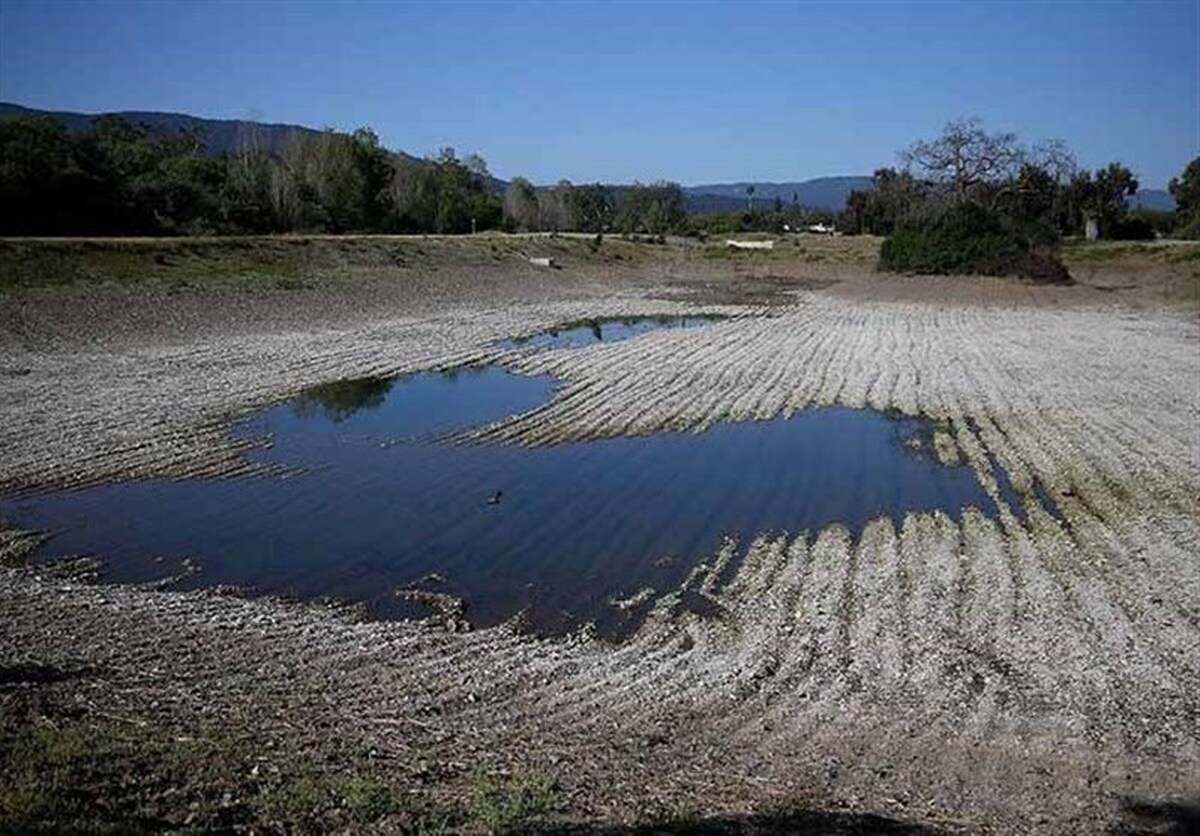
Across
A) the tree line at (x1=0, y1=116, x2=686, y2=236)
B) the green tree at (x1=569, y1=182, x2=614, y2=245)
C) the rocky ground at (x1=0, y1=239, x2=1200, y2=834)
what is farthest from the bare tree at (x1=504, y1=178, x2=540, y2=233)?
the rocky ground at (x1=0, y1=239, x2=1200, y2=834)

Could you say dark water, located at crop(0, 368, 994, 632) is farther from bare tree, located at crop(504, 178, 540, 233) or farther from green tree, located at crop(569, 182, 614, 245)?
green tree, located at crop(569, 182, 614, 245)

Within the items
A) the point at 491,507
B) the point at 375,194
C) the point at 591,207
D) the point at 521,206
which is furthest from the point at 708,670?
the point at 591,207

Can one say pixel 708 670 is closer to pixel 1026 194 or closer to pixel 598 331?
pixel 598 331

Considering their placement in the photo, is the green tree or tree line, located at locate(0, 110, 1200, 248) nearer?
tree line, located at locate(0, 110, 1200, 248)

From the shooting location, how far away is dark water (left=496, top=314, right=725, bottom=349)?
36.3 metres

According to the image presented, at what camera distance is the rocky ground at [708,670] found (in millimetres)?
6938

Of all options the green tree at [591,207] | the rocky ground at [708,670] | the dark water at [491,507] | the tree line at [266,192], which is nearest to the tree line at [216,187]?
the tree line at [266,192]

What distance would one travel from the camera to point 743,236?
98.9 m

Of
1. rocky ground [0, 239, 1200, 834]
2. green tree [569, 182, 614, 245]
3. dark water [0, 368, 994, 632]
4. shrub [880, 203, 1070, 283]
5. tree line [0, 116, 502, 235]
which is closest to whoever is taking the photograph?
rocky ground [0, 239, 1200, 834]

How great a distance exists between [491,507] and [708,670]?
6883 mm

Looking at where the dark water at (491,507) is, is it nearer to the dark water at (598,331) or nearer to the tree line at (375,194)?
the dark water at (598,331)

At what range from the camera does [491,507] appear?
Result: 16.4 metres

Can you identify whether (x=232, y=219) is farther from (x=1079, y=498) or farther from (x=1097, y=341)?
(x=1079, y=498)

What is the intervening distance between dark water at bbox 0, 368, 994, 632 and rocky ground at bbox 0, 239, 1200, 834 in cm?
79
